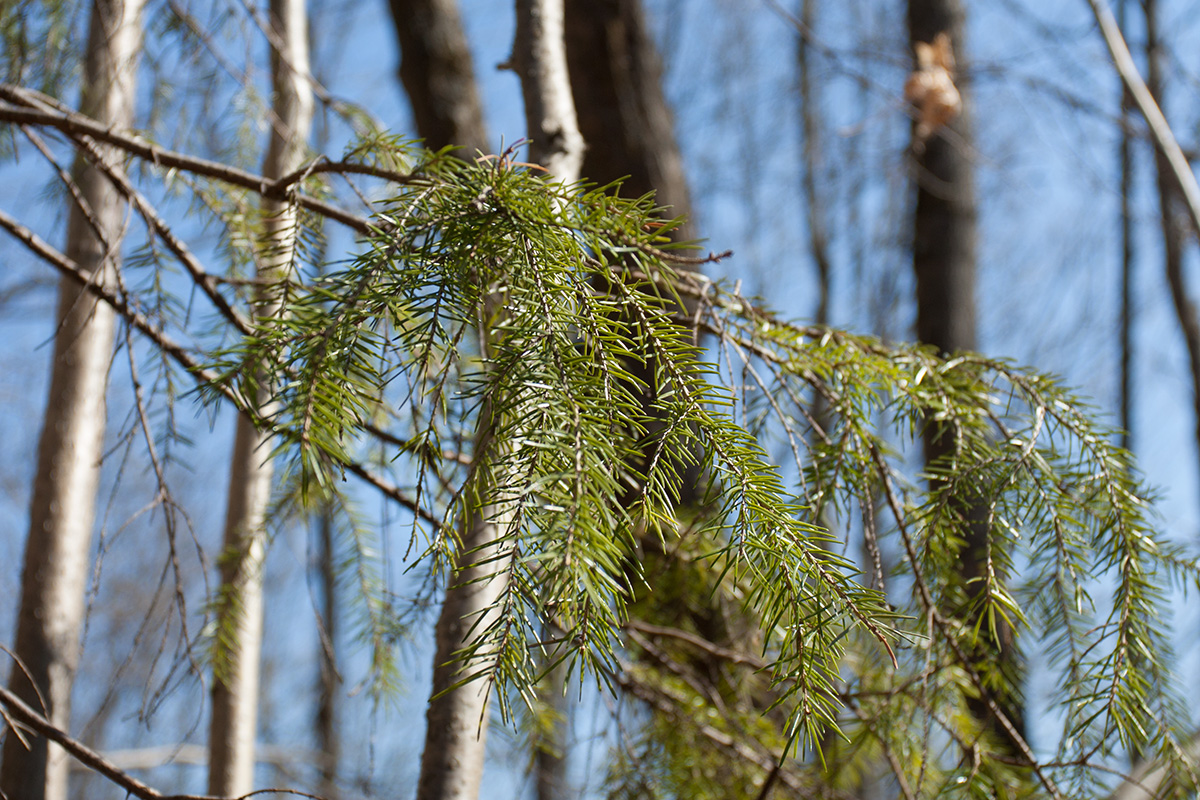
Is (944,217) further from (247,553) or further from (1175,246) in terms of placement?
(247,553)

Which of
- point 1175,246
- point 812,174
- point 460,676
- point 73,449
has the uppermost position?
point 812,174

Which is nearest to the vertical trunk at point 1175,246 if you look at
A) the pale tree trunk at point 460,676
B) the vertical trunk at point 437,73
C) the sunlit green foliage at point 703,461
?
the vertical trunk at point 437,73

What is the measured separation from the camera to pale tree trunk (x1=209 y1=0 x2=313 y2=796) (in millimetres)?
1377

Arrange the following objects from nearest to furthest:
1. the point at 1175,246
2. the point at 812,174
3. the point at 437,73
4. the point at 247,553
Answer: the point at 247,553, the point at 437,73, the point at 1175,246, the point at 812,174

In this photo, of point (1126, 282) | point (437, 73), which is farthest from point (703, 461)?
point (1126, 282)

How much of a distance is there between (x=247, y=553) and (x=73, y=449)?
433 millimetres

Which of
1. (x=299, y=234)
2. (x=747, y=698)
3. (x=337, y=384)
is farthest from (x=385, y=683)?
(x=337, y=384)

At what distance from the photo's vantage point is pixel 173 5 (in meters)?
1.41

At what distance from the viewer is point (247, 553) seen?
135 centimetres

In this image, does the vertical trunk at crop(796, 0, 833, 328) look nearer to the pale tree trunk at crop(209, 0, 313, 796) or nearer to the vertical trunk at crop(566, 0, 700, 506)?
the vertical trunk at crop(566, 0, 700, 506)

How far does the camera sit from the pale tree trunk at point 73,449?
1344mm

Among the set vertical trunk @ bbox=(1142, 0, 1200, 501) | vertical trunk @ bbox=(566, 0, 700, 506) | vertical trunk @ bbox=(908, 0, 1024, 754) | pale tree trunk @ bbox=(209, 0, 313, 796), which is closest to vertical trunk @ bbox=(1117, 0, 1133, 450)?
vertical trunk @ bbox=(1142, 0, 1200, 501)

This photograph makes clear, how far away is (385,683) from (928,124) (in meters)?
1.96

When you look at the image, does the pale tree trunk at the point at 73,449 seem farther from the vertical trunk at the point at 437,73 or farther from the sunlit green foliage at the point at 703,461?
the vertical trunk at the point at 437,73
